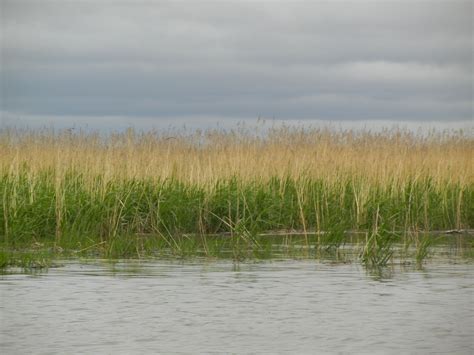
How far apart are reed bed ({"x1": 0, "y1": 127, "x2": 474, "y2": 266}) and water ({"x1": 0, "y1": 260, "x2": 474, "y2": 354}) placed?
129cm

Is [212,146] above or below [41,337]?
above

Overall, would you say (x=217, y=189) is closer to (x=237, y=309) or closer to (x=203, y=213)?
(x=203, y=213)

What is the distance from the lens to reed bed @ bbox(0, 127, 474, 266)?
33.2 ft

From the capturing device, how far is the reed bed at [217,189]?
10.1 meters

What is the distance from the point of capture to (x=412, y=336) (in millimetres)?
4934

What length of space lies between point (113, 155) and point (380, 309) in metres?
7.55

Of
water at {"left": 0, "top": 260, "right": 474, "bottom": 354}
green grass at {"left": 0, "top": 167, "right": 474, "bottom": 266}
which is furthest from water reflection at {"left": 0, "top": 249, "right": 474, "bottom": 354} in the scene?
green grass at {"left": 0, "top": 167, "right": 474, "bottom": 266}

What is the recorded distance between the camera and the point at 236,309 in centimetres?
571

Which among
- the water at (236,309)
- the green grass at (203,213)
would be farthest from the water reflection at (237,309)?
the green grass at (203,213)

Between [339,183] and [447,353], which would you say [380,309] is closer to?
[447,353]

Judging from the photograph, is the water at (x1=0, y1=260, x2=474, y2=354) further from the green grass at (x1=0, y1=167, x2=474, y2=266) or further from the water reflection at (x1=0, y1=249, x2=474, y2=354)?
the green grass at (x1=0, y1=167, x2=474, y2=266)

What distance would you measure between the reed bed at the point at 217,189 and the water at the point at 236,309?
4.24 ft

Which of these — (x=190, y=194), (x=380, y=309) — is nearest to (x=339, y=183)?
(x=190, y=194)

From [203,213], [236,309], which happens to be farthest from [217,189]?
[236,309]
